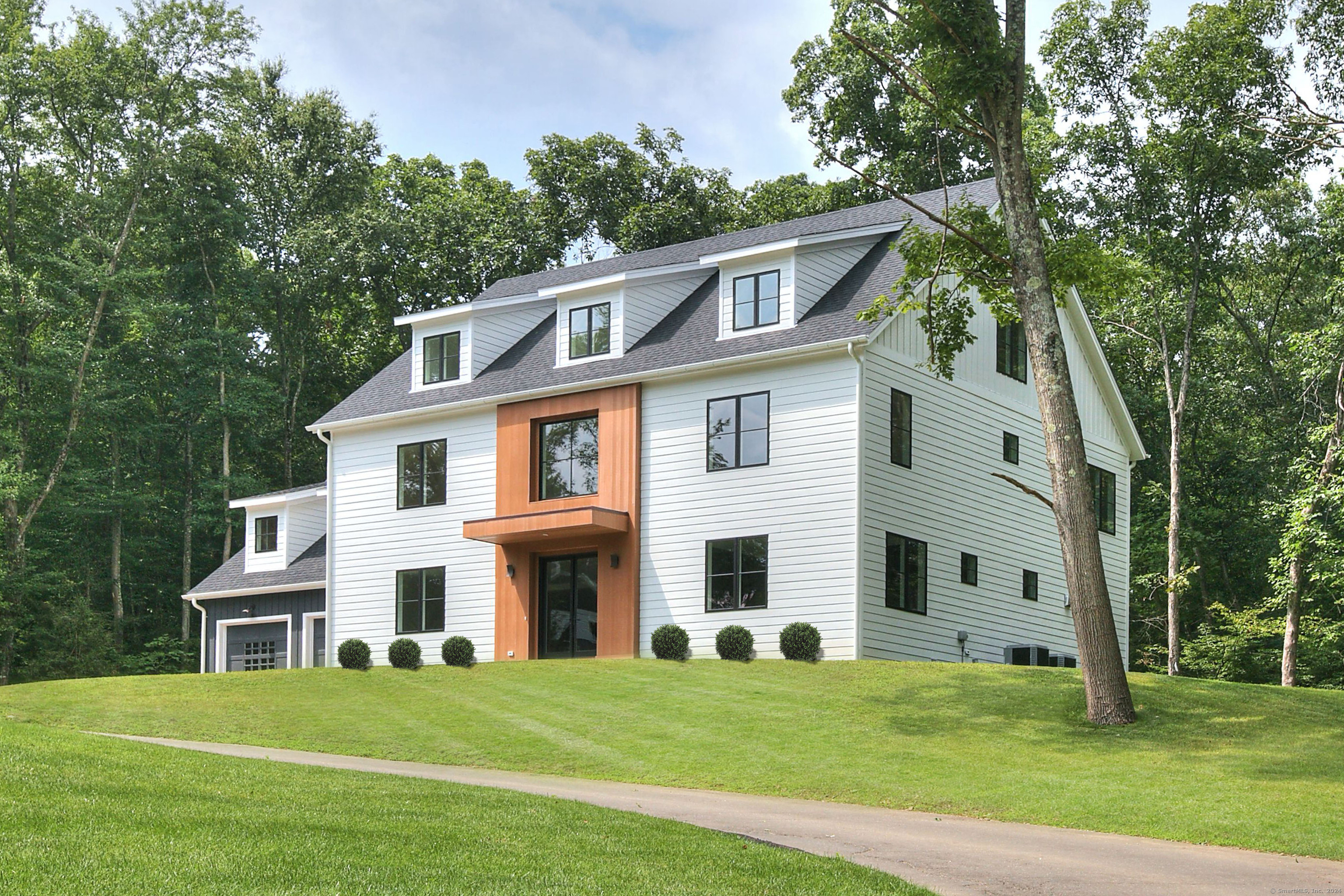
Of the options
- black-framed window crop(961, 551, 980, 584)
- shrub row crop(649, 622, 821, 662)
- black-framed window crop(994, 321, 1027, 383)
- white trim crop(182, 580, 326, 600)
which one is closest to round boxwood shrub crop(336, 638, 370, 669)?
white trim crop(182, 580, 326, 600)

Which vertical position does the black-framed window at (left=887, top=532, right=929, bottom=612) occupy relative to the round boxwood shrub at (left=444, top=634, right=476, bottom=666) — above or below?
above

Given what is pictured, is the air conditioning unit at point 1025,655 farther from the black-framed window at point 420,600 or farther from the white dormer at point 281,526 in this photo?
the white dormer at point 281,526

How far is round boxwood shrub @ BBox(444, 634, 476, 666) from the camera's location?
90.9 ft

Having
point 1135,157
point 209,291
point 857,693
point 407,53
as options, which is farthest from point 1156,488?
point 209,291

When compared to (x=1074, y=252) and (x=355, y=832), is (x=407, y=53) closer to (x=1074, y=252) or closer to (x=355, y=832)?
(x=1074, y=252)

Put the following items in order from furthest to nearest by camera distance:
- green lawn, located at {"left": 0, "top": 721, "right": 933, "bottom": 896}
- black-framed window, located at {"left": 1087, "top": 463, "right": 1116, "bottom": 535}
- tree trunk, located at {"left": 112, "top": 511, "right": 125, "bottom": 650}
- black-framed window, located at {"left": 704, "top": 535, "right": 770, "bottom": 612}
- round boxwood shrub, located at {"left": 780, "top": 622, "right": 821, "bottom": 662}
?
tree trunk, located at {"left": 112, "top": 511, "right": 125, "bottom": 650}, black-framed window, located at {"left": 1087, "top": 463, "right": 1116, "bottom": 535}, black-framed window, located at {"left": 704, "top": 535, "right": 770, "bottom": 612}, round boxwood shrub, located at {"left": 780, "top": 622, "right": 821, "bottom": 662}, green lawn, located at {"left": 0, "top": 721, "right": 933, "bottom": 896}

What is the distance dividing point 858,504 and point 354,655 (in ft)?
38.6

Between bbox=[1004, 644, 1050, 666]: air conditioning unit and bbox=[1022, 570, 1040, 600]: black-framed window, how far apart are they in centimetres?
101

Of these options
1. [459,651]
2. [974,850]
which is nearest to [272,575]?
[459,651]

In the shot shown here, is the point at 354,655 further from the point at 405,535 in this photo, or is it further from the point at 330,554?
the point at 330,554

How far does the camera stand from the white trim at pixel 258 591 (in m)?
32.9

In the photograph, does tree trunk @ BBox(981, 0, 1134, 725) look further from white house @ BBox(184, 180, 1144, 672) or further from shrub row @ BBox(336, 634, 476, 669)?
shrub row @ BBox(336, 634, 476, 669)

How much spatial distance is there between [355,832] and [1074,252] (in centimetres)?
1541

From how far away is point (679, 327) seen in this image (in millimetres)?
28422
